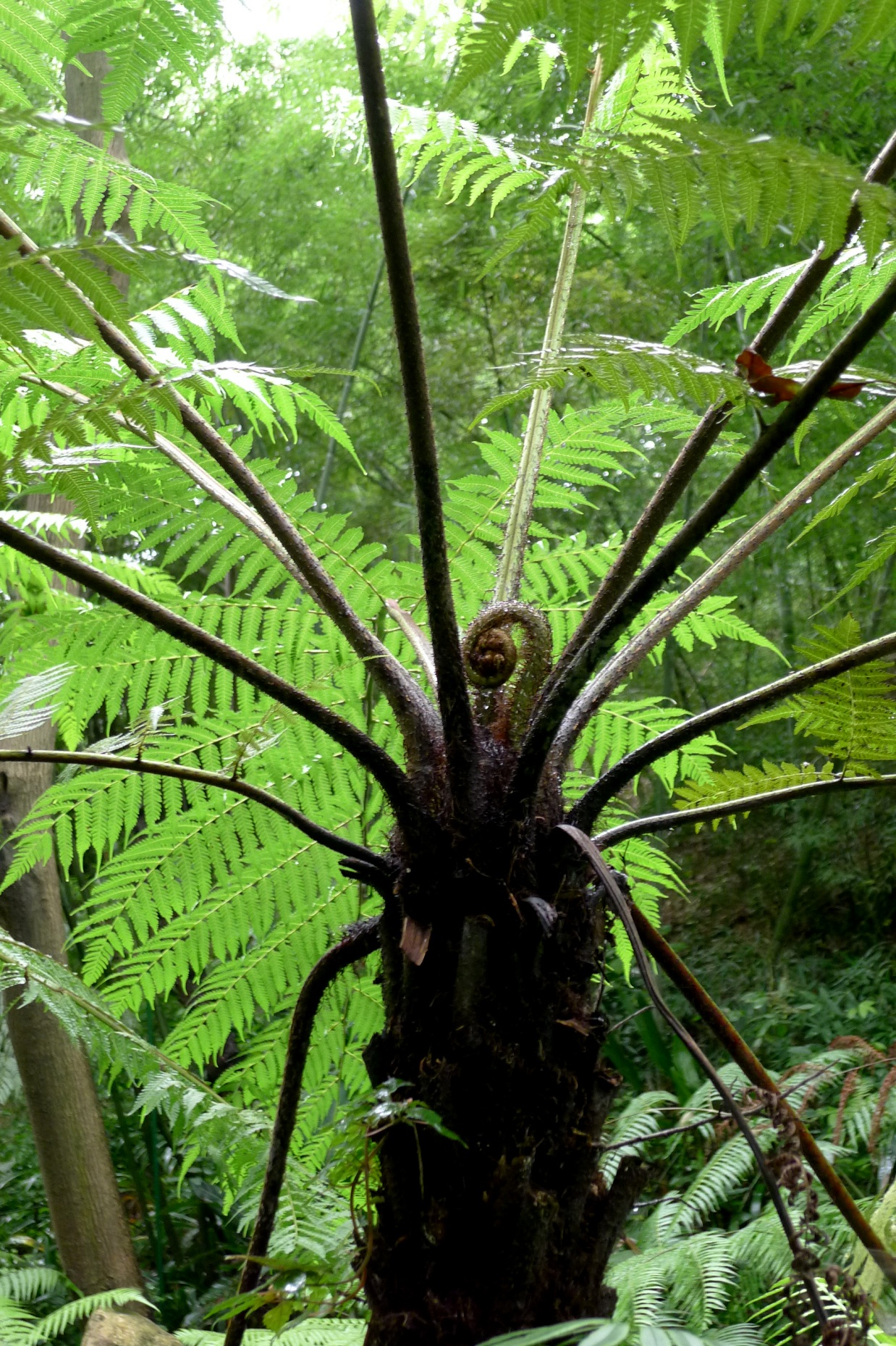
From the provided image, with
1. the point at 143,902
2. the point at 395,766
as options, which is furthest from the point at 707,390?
the point at 143,902

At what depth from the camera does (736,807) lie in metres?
0.84

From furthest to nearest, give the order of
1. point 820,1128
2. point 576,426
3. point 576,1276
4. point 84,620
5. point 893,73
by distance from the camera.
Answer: point 893,73 → point 820,1128 → point 576,426 → point 84,620 → point 576,1276

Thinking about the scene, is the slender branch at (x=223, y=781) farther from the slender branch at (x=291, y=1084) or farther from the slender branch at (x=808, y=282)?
the slender branch at (x=808, y=282)

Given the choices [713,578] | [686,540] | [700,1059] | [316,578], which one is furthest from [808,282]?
[700,1059]

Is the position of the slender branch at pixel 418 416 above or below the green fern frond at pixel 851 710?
above

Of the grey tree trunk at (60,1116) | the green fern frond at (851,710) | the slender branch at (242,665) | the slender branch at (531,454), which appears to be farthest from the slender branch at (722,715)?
the grey tree trunk at (60,1116)

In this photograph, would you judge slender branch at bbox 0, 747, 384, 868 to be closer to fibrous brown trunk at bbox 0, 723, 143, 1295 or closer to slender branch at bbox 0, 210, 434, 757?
slender branch at bbox 0, 210, 434, 757

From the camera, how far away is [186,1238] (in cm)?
353

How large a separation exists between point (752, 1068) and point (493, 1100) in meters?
0.23

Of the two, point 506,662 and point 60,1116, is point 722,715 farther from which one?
point 60,1116

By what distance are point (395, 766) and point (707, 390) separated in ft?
1.20

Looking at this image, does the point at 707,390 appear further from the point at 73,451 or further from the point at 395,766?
the point at 73,451

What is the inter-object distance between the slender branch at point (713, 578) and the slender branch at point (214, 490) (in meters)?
0.30

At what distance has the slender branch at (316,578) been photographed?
2.87ft
